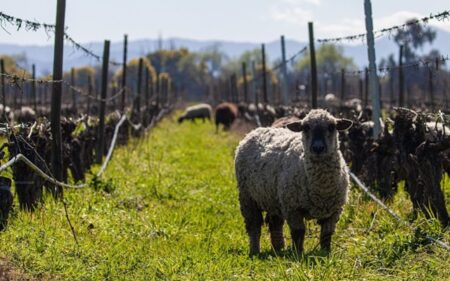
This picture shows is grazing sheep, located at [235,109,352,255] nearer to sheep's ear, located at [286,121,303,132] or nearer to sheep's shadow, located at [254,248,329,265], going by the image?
sheep's ear, located at [286,121,303,132]

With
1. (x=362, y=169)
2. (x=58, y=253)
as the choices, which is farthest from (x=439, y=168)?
(x=58, y=253)

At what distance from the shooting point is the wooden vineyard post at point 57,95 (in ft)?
33.1

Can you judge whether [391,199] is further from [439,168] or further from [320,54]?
[320,54]

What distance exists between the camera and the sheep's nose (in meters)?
7.10

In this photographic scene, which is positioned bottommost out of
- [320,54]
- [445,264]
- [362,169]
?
[445,264]

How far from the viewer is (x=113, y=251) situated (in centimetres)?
732

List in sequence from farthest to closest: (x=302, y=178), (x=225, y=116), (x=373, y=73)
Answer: (x=225, y=116) < (x=373, y=73) < (x=302, y=178)

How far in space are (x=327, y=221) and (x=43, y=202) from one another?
4.38m

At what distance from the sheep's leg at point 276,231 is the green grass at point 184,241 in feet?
0.58

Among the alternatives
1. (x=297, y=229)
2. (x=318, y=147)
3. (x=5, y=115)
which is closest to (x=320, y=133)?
(x=318, y=147)

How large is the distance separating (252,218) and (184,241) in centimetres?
95

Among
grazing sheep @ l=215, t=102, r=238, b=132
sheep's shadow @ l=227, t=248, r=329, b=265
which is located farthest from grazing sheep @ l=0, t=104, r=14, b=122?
grazing sheep @ l=215, t=102, r=238, b=132

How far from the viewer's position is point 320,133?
728cm

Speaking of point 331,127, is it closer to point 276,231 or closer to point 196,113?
point 276,231
